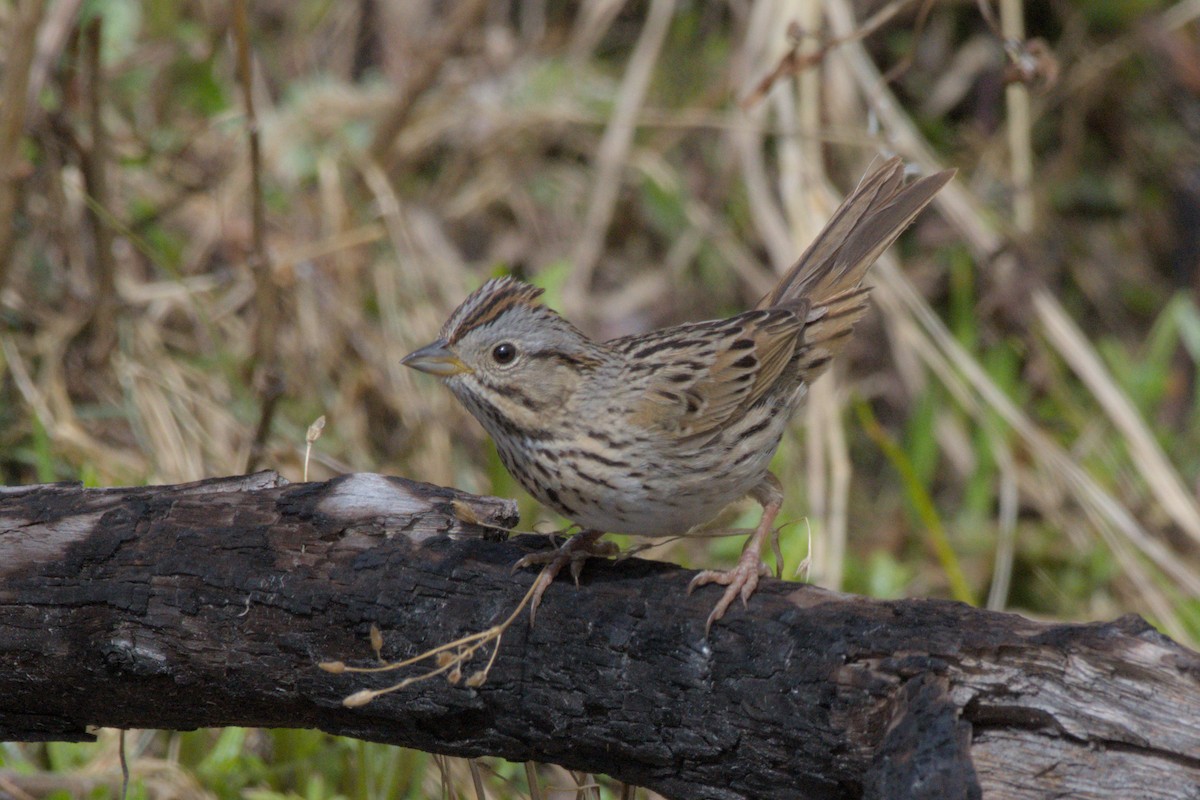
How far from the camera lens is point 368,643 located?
2414 millimetres

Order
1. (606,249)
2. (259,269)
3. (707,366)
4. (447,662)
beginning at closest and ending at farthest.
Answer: (447,662)
(707,366)
(259,269)
(606,249)

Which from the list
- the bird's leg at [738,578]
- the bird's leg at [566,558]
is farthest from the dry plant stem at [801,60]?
the bird's leg at [566,558]

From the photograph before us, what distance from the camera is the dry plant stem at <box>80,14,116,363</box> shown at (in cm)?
428

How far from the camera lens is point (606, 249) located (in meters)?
6.43

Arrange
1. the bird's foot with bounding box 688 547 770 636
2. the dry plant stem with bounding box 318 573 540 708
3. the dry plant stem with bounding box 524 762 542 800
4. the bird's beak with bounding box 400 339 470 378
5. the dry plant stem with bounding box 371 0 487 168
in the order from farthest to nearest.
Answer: the dry plant stem with bounding box 371 0 487 168 → the bird's beak with bounding box 400 339 470 378 → the dry plant stem with bounding box 524 762 542 800 → the bird's foot with bounding box 688 547 770 636 → the dry plant stem with bounding box 318 573 540 708

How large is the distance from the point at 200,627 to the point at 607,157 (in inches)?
160

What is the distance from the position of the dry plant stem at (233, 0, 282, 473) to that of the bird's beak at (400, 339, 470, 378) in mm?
1167

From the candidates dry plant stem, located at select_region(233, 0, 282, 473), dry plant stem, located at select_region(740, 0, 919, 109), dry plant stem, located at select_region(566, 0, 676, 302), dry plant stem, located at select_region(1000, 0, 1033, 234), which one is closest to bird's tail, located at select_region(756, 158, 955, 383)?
dry plant stem, located at select_region(740, 0, 919, 109)

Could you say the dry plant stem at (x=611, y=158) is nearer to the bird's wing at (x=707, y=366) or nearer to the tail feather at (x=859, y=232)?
the tail feather at (x=859, y=232)

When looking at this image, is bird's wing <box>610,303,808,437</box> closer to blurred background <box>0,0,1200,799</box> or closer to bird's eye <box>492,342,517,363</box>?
bird's eye <box>492,342,517,363</box>

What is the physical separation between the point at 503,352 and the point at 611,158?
10.6ft

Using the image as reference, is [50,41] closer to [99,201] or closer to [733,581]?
[99,201]

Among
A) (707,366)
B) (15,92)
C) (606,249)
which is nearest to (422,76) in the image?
(606,249)

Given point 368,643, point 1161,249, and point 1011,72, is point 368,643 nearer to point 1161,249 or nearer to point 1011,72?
point 1011,72
